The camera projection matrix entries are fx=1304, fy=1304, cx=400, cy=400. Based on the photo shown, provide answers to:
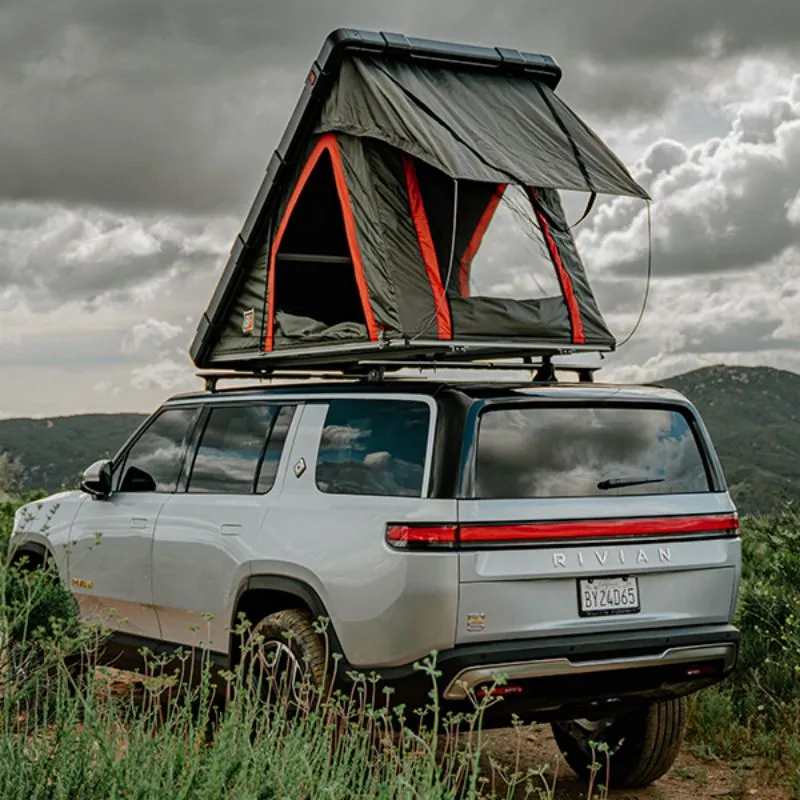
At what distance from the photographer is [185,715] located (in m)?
5.14

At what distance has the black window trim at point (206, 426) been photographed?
704 cm

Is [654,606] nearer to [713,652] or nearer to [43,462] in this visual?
[713,652]

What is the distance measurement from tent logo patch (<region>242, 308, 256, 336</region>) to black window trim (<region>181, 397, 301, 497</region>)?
1.31 metres

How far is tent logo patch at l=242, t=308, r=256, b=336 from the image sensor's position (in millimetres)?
9367

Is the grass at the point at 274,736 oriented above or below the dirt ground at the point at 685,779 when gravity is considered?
above

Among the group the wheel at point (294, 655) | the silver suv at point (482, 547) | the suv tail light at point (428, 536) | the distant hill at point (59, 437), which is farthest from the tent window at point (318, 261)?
the distant hill at point (59, 437)

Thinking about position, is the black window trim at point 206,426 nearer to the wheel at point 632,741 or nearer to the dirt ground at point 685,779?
the dirt ground at point 685,779

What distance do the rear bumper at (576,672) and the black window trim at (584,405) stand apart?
0.70 meters

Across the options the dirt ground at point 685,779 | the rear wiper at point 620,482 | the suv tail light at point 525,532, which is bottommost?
the dirt ground at point 685,779

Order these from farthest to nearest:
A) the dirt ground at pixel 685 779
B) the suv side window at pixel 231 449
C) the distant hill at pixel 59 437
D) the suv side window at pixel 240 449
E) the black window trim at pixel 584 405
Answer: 1. the distant hill at pixel 59 437
2. the dirt ground at pixel 685 779
3. the suv side window at pixel 231 449
4. the suv side window at pixel 240 449
5. the black window trim at pixel 584 405

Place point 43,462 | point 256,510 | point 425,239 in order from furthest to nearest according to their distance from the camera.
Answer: point 43,462 → point 425,239 → point 256,510

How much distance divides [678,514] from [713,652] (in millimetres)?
715

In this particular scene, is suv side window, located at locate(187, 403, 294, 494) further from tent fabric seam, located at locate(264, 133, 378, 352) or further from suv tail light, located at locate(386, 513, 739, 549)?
suv tail light, located at locate(386, 513, 739, 549)

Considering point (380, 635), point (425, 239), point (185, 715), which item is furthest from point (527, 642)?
point (425, 239)
